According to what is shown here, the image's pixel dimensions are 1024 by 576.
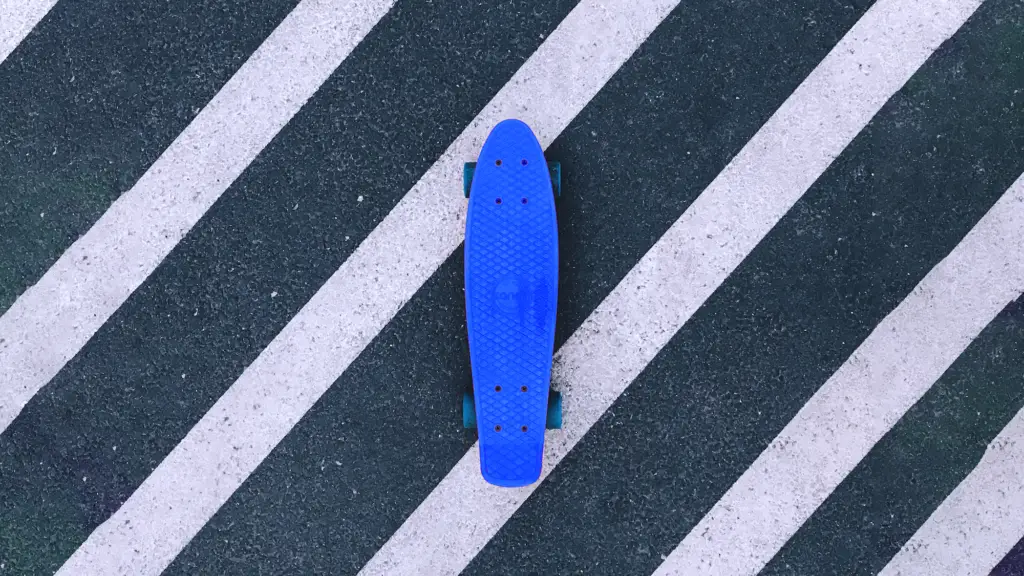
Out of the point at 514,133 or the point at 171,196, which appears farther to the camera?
the point at 171,196

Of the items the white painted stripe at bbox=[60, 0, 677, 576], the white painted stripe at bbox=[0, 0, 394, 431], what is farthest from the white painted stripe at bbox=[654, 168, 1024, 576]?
the white painted stripe at bbox=[0, 0, 394, 431]

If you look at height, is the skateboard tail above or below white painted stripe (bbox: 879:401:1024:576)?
below

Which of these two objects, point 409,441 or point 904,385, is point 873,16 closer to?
point 904,385

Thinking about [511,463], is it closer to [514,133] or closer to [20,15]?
[514,133]

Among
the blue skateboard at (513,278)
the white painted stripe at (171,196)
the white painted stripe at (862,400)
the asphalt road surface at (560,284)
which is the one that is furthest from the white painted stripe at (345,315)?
the white painted stripe at (862,400)

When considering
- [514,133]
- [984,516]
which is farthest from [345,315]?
[984,516]

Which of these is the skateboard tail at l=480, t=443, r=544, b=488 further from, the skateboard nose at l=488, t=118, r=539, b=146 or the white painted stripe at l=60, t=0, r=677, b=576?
the skateboard nose at l=488, t=118, r=539, b=146
